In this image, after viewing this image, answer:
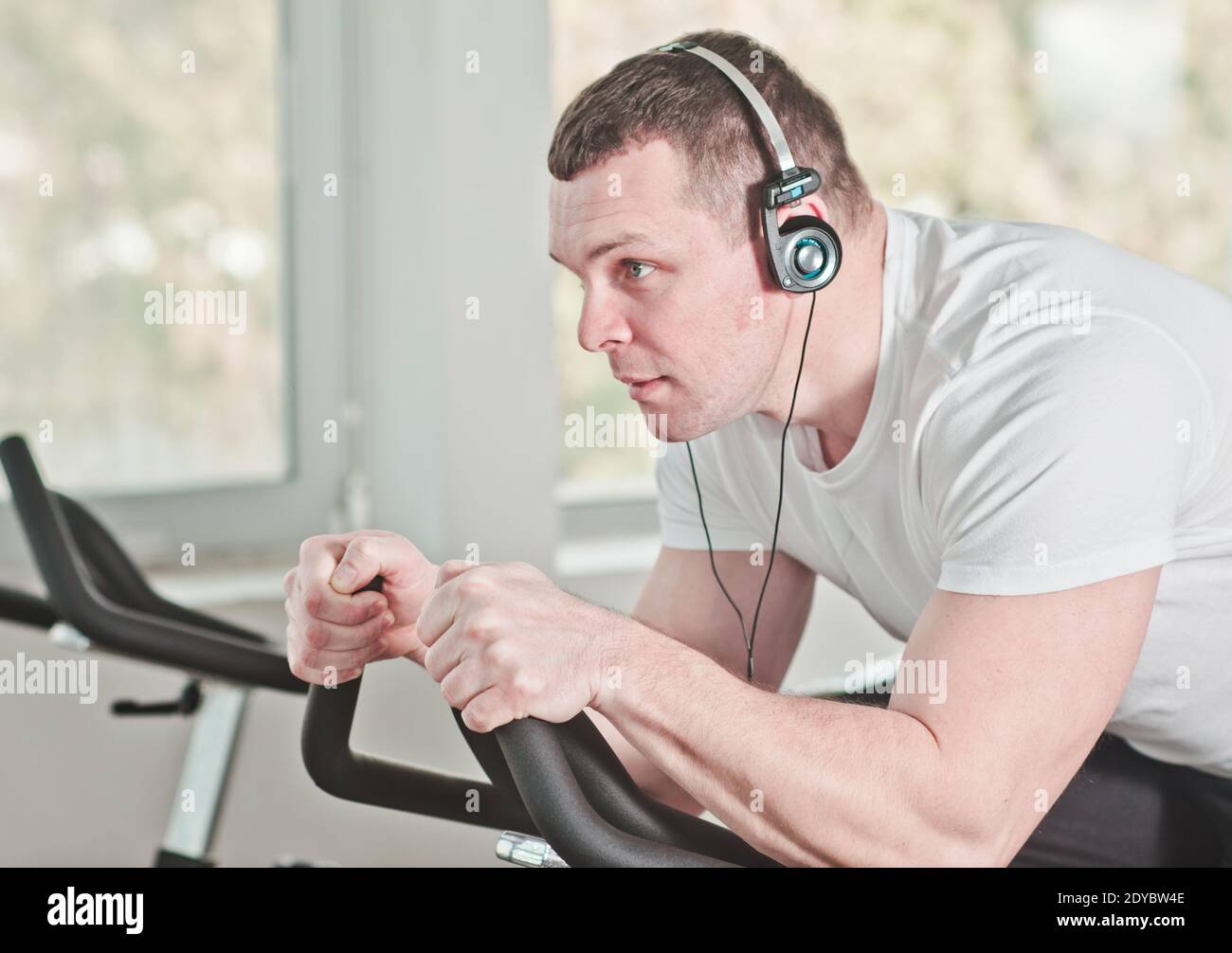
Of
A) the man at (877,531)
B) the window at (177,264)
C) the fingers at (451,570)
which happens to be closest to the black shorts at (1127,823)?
the man at (877,531)

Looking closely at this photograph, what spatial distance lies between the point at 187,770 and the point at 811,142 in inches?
41.2

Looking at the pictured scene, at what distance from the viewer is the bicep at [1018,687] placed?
85 centimetres

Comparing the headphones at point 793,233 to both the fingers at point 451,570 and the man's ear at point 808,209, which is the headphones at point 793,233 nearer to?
the man's ear at point 808,209

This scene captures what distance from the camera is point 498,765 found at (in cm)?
89

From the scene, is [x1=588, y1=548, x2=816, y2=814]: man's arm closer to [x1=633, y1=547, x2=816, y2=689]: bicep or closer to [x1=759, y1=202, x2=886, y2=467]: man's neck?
[x1=633, y1=547, x2=816, y2=689]: bicep

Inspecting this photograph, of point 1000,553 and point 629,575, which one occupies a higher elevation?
point 1000,553

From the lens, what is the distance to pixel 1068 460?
885 millimetres

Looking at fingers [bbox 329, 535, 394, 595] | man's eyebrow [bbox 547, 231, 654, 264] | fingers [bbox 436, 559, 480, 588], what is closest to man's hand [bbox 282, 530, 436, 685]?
fingers [bbox 329, 535, 394, 595]

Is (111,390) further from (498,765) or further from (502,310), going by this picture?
(498,765)

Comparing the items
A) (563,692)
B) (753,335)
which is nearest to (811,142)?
(753,335)

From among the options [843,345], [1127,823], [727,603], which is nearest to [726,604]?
[727,603]

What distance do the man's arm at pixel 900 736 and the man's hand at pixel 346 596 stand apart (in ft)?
0.75

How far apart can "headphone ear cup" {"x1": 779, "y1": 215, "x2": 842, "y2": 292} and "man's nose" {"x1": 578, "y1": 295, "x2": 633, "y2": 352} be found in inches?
6.4
